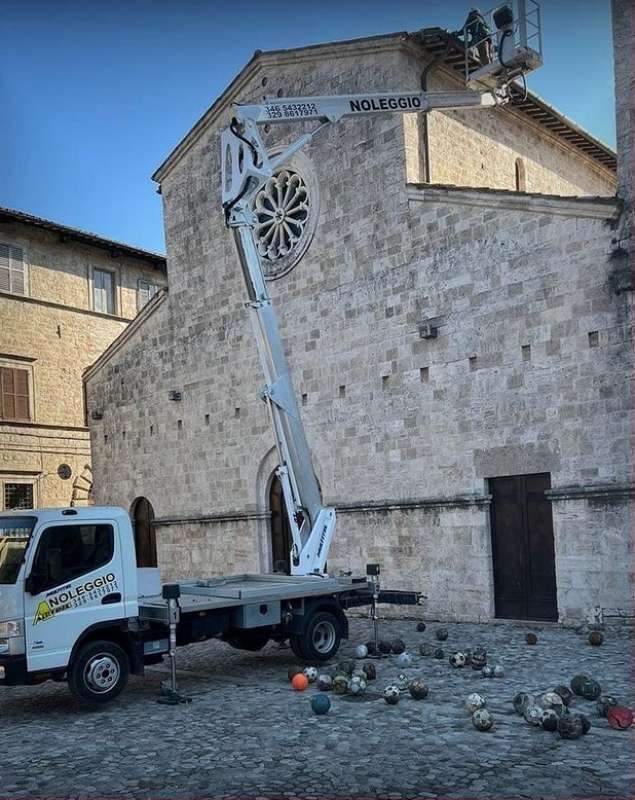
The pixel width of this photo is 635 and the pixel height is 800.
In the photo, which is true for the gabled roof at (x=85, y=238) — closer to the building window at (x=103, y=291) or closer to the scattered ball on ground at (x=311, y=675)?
the building window at (x=103, y=291)

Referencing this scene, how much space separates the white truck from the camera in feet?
29.1

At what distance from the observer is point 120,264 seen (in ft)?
102

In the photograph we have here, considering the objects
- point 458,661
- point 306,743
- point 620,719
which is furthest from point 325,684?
point 620,719

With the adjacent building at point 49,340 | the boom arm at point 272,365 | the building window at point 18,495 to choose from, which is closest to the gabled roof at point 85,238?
the adjacent building at point 49,340

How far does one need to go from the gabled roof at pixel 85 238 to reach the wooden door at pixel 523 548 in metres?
19.0

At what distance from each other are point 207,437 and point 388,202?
703cm

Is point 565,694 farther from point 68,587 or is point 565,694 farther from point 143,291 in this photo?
point 143,291

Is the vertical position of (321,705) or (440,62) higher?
(440,62)

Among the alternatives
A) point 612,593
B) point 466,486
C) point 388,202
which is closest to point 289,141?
point 388,202

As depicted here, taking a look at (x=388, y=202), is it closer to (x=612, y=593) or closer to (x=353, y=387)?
(x=353, y=387)

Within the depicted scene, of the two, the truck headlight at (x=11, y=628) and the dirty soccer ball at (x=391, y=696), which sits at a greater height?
the truck headlight at (x=11, y=628)

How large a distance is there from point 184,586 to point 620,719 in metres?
5.97

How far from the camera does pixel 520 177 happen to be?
62.5 ft

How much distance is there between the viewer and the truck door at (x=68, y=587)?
875 centimetres
